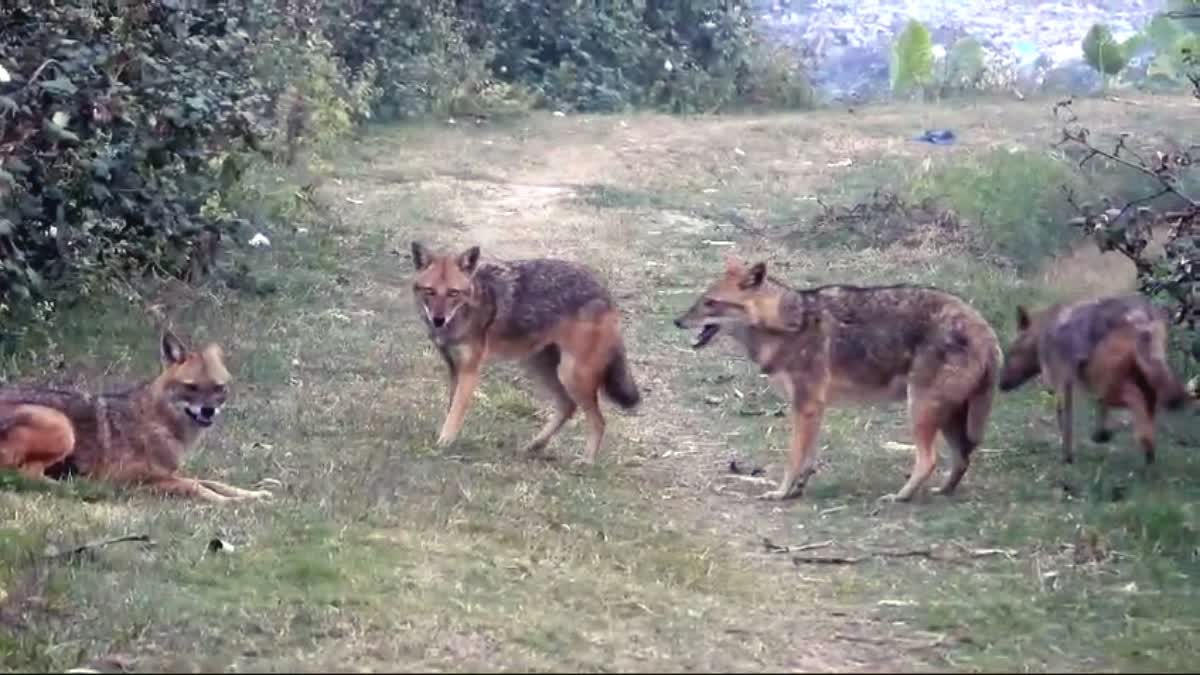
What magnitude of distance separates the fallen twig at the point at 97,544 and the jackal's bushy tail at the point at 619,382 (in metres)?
3.39

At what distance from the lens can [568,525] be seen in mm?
8906

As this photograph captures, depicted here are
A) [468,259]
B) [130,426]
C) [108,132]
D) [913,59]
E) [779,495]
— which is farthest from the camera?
[913,59]

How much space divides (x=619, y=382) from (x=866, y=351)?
1.42 metres

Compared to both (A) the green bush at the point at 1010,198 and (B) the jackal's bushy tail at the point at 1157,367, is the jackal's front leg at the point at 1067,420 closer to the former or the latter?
(B) the jackal's bushy tail at the point at 1157,367

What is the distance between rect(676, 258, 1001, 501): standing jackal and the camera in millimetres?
9984

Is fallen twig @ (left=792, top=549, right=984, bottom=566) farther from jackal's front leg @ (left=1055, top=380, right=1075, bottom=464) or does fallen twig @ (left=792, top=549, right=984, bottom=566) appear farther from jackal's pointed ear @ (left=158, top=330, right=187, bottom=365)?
jackal's pointed ear @ (left=158, top=330, right=187, bottom=365)

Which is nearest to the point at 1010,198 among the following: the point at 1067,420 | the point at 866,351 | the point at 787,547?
the point at 1067,420

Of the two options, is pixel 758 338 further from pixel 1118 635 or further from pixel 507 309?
pixel 1118 635

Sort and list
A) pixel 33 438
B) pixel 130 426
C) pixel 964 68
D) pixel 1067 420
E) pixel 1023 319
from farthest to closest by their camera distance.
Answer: pixel 964 68, pixel 1023 319, pixel 1067 420, pixel 130 426, pixel 33 438

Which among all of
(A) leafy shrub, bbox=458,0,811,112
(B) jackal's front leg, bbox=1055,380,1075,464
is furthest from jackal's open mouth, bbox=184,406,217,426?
(A) leafy shrub, bbox=458,0,811,112

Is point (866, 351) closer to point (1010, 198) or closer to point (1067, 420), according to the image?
point (1067, 420)

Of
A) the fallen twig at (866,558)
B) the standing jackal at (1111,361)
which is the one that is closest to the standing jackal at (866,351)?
the standing jackal at (1111,361)

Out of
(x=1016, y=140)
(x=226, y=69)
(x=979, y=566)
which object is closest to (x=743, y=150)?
(x=1016, y=140)

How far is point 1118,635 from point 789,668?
61.4 inches
